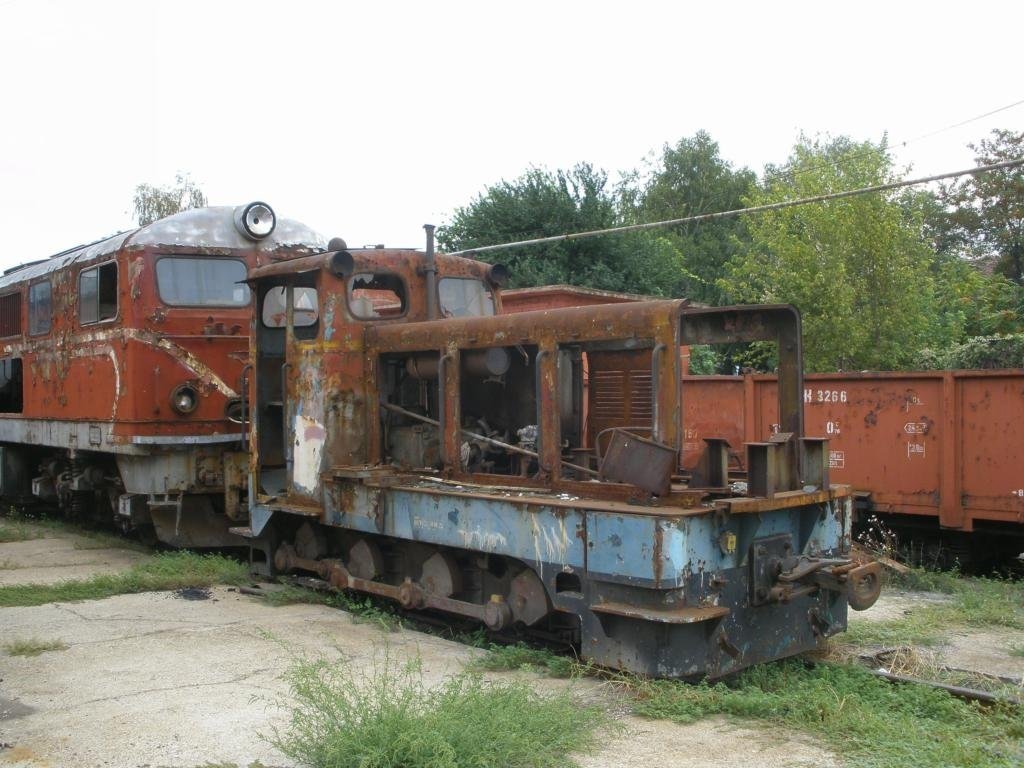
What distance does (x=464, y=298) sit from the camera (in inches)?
326

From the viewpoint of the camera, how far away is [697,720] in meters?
5.06

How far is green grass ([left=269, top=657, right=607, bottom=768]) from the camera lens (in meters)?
4.20

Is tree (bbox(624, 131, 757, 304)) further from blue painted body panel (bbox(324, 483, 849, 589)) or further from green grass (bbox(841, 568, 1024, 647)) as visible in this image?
blue painted body panel (bbox(324, 483, 849, 589))

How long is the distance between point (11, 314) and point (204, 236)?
443cm

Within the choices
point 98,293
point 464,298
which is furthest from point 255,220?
point 464,298

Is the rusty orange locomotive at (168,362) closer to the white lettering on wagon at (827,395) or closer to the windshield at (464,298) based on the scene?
the windshield at (464,298)

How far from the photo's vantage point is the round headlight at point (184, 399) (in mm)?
9969

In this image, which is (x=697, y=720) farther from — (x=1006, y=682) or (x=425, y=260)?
(x=425, y=260)

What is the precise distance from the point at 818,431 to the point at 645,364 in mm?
4533

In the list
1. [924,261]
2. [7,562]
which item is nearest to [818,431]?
[7,562]

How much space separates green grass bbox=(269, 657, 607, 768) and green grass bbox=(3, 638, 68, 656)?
97.1 inches

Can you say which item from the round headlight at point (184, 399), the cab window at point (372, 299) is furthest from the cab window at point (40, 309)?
the cab window at point (372, 299)

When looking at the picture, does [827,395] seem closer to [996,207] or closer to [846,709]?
[846,709]

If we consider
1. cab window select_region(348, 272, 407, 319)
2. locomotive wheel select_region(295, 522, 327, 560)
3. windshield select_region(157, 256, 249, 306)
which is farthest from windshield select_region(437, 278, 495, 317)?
windshield select_region(157, 256, 249, 306)
